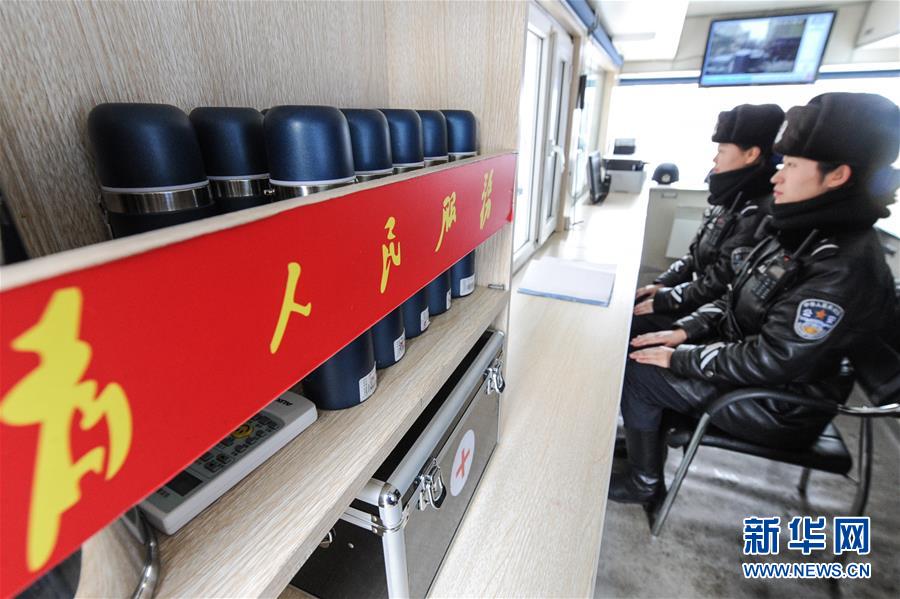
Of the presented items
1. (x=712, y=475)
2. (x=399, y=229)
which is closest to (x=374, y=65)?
(x=399, y=229)

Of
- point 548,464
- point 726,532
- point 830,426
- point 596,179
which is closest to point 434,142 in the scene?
point 548,464

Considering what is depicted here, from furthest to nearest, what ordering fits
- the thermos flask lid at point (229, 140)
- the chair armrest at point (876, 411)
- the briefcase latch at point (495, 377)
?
the chair armrest at point (876, 411), the briefcase latch at point (495, 377), the thermos flask lid at point (229, 140)

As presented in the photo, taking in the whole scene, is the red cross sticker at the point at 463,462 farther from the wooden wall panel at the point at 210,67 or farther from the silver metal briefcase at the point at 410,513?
the wooden wall panel at the point at 210,67

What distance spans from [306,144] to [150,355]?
0.23m

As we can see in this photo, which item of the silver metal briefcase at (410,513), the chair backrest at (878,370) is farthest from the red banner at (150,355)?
the chair backrest at (878,370)

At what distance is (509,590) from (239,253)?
2.35 ft

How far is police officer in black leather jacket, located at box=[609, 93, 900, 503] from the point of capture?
1092 millimetres

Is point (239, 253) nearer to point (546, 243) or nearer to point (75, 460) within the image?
point (75, 460)

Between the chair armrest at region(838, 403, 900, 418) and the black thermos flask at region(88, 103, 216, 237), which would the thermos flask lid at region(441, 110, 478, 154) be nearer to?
the black thermos flask at region(88, 103, 216, 237)

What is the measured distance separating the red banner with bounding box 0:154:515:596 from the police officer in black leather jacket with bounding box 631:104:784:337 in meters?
1.85

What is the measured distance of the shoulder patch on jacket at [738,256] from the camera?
1697mm

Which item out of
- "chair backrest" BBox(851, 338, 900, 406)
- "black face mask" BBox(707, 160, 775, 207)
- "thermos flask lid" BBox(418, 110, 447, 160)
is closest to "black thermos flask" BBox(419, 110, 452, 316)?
"thermos flask lid" BBox(418, 110, 447, 160)

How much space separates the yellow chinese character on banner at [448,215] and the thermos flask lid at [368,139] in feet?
0.32

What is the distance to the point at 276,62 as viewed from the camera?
64 cm
